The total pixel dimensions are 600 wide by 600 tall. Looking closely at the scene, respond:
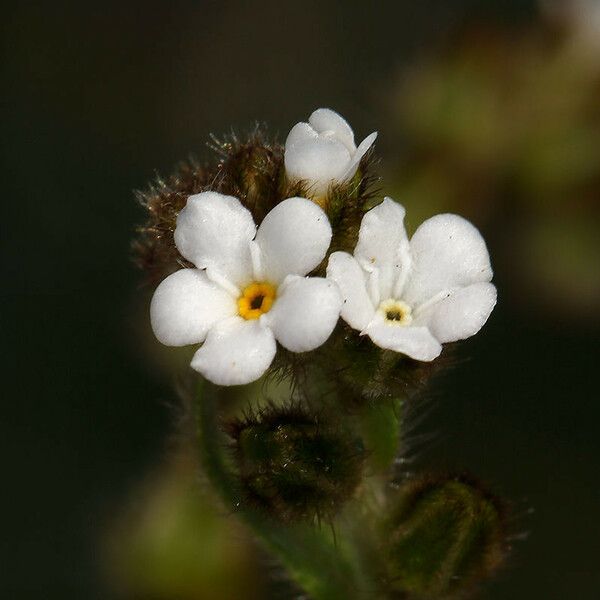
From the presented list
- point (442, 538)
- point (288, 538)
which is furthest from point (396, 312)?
point (288, 538)

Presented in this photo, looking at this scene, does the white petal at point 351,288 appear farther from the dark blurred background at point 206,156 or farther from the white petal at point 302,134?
the dark blurred background at point 206,156

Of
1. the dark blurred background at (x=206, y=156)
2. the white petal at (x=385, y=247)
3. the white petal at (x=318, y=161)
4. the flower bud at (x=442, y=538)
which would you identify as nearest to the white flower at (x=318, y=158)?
the white petal at (x=318, y=161)

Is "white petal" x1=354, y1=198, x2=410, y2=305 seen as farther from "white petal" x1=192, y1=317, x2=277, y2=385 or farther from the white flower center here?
"white petal" x1=192, y1=317, x2=277, y2=385

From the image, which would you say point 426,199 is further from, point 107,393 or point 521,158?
point 107,393

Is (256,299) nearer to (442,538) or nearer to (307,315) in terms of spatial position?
(307,315)

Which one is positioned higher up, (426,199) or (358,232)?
(426,199)

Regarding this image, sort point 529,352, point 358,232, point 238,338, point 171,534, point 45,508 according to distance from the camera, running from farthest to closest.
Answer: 1. point 529,352
2. point 45,508
3. point 171,534
4. point 358,232
5. point 238,338

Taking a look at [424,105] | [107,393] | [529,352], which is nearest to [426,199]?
[424,105]
